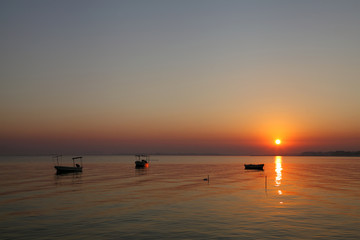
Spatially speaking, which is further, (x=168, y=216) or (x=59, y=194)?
(x=59, y=194)

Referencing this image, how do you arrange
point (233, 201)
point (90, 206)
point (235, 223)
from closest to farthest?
point (235, 223) < point (90, 206) < point (233, 201)

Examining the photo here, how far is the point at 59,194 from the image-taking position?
6109 centimetres

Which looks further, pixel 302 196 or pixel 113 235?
pixel 302 196

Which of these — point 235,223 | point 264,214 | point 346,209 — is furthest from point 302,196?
point 235,223

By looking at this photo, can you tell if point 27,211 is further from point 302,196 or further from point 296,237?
point 302,196

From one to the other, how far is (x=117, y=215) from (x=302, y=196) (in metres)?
35.5

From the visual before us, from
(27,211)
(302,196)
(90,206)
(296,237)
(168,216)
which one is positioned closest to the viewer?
(296,237)

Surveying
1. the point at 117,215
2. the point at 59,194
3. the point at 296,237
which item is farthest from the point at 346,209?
the point at 59,194

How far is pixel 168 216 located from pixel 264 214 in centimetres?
→ 1253

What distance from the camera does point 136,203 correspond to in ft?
165

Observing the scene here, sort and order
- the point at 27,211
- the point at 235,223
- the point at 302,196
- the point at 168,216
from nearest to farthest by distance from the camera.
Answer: the point at 235,223, the point at 168,216, the point at 27,211, the point at 302,196

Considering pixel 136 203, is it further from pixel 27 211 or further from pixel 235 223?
pixel 235 223

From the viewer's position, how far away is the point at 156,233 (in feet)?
106

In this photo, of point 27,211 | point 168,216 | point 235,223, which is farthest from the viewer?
point 27,211
